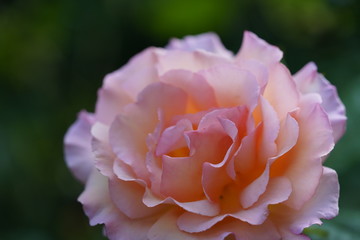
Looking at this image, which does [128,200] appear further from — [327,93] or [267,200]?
[327,93]

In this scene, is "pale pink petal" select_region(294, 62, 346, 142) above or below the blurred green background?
above

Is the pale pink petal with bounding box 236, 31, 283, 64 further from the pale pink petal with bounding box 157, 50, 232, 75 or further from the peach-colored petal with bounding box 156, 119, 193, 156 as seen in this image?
the peach-colored petal with bounding box 156, 119, 193, 156

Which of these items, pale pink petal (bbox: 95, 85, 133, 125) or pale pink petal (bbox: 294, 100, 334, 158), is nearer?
pale pink petal (bbox: 294, 100, 334, 158)

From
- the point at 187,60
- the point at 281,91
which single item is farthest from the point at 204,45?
the point at 281,91

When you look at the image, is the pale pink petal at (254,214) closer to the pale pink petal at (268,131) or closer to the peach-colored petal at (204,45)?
the pale pink petal at (268,131)

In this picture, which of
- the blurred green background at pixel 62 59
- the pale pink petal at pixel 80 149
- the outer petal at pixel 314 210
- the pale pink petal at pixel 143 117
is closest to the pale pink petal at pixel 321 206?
the outer petal at pixel 314 210

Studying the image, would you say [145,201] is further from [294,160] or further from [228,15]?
[228,15]

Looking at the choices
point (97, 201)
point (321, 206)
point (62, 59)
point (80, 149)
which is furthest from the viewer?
point (62, 59)

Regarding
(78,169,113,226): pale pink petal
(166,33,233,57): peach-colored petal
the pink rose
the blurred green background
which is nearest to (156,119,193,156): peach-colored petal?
the pink rose
